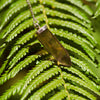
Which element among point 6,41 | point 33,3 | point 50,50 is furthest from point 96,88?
point 33,3

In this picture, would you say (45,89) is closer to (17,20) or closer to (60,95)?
(60,95)

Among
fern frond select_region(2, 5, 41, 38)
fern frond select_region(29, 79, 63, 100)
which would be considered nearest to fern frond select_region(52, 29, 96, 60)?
fern frond select_region(2, 5, 41, 38)

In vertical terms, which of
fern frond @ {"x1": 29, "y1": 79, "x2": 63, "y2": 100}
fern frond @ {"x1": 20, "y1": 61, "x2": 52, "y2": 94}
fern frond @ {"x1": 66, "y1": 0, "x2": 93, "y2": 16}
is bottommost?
fern frond @ {"x1": 29, "y1": 79, "x2": 63, "y2": 100}

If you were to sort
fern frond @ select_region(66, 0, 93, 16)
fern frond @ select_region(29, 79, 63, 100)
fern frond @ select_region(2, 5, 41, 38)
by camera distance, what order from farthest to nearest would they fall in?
1. fern frond @ select_region(66, 0, 93, 16)
2. fern frond @ select_region(2, 5, 41, 38)
3. fern frond @ select_region(29, 79, 63, 100)

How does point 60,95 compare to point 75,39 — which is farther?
point 75,39

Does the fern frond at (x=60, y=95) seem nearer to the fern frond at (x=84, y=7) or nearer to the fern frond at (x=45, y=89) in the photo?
the fern frond at (x=45, y=89)

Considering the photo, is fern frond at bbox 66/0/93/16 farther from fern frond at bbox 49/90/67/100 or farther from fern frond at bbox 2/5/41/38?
fern frond at bbox 49/90/67/100

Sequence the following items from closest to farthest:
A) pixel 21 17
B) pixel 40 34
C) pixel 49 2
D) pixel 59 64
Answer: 1. pixel 40 34
2. pixel 59 64
3. pixel 21 17
4. pixel 49 2

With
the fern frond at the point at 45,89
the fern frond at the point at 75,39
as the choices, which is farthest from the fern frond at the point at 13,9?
the fern frond at the point at 45,89

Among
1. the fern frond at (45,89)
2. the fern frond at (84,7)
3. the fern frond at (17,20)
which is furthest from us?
the fern frond at (84,7)

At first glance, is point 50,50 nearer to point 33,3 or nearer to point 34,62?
point 34,62

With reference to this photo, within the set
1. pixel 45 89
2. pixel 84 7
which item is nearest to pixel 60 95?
pixel 45 89
